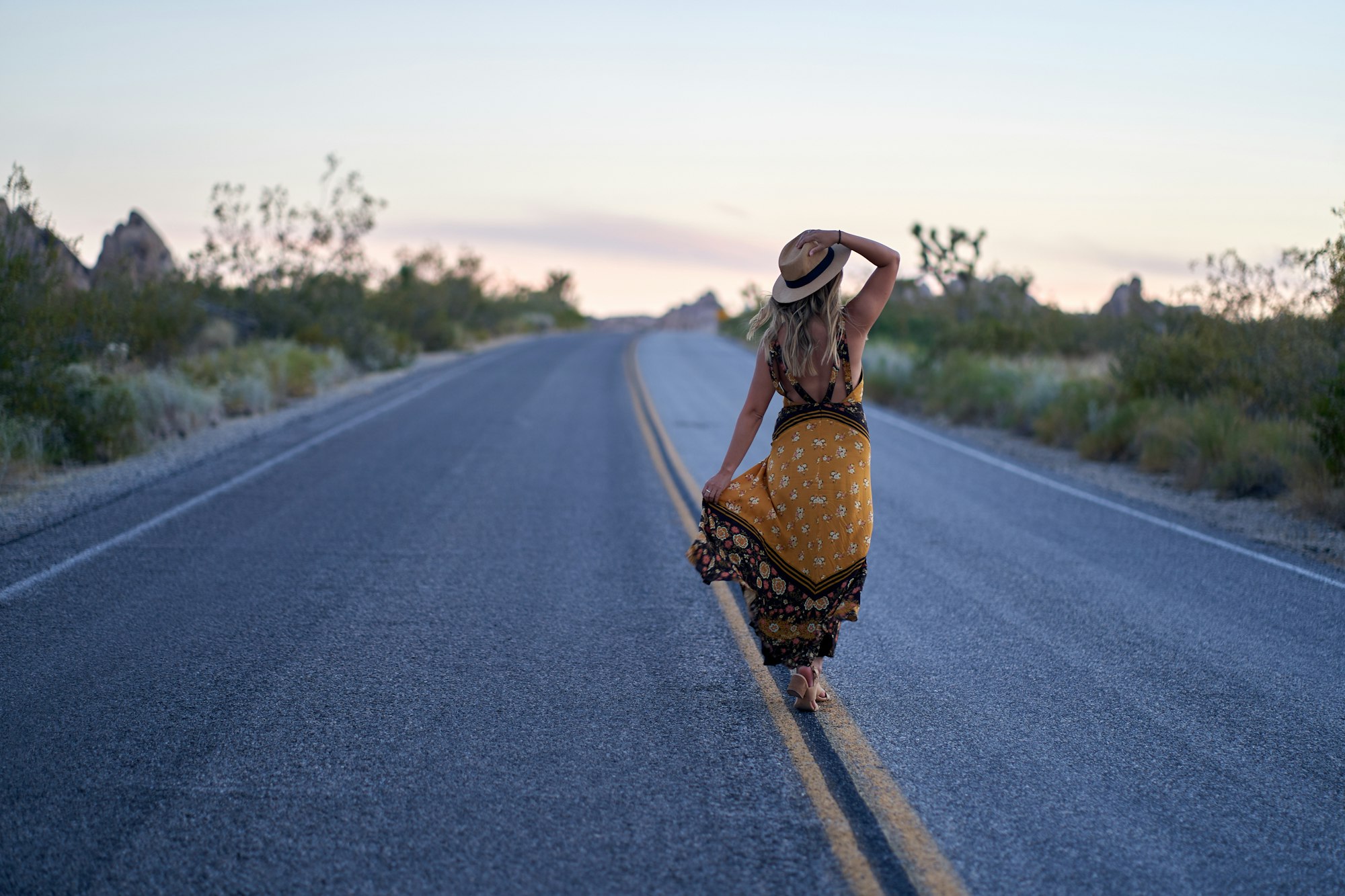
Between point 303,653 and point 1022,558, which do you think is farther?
point 1022,558

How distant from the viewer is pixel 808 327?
13.9 feet

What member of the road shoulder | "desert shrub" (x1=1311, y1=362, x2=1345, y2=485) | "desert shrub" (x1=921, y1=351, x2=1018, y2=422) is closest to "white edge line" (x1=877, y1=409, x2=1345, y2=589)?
"desert shrub" (x1=921, y1=351, x2=1018, y2=422)

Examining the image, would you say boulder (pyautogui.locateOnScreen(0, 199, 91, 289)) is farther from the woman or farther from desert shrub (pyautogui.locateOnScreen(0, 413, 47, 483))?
the woman

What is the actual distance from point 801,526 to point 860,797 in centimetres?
112

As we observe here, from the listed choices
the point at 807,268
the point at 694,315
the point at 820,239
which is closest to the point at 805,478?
the point at 807,268

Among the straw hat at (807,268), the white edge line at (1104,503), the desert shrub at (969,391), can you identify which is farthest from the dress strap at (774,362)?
the desert shrub at (969,391)

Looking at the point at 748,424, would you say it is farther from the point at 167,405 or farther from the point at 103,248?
the point at 103,248

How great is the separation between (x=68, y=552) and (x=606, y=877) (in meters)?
5.34

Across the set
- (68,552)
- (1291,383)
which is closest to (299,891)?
(68,552)

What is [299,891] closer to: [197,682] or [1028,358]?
[197,682]

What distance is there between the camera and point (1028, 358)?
2434 centimetres

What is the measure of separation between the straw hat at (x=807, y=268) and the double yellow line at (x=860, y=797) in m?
1.77

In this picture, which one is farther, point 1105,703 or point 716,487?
point 1105,703

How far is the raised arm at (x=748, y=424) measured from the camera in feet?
14.4
